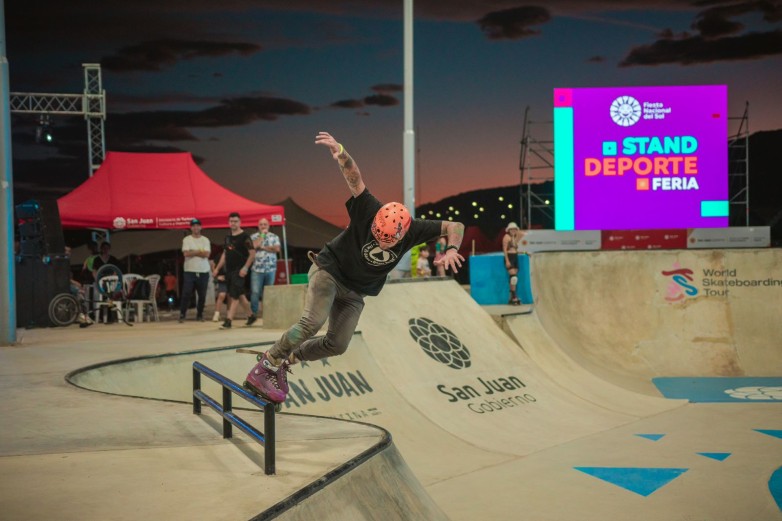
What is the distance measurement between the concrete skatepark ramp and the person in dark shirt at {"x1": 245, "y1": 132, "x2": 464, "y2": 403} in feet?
7.12

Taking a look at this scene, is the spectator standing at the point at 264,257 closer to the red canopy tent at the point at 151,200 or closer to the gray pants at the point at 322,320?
the red canopy tent at the point at 151,200

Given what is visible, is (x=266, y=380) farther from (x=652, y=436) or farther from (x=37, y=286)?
(x=37, y=286)

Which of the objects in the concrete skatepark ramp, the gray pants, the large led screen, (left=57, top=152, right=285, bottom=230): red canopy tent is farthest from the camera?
the large led screen

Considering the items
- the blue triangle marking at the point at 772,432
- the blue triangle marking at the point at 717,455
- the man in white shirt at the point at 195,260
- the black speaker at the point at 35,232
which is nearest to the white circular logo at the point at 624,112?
the blue triangle marking at the point at 772,432

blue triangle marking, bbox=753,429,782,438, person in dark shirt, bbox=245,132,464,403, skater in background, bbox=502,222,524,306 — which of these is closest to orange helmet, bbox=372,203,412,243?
person in dark shirt, bbox=245,132,464,403

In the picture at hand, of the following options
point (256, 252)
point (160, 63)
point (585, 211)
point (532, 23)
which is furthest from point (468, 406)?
point (160, 63)

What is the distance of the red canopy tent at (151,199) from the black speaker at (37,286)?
259 centimetres

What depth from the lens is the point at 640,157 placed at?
1905cm

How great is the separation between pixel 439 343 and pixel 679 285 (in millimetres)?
7506

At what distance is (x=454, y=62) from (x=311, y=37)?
590cm

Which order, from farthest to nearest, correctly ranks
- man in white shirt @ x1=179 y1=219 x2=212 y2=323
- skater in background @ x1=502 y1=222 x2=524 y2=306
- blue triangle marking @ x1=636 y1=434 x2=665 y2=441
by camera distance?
skater in background @ x1=502 y1=222 x2=524 y2=306
man in white shirt @ x1=179 y1=219 x2=212 y2=323
blue triangle marking @ x1=636 y1=434 x2=665 y2=441

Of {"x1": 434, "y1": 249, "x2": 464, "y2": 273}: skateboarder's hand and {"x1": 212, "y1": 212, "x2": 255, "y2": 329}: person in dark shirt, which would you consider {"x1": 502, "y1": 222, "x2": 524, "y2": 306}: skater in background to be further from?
{"x1": 434, "y1": 249, "x2": 464, "y2": 273}: skateboarder's hand

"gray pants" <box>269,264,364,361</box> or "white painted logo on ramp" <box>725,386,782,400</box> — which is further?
"white painted logo on ramp" <box>725,386,782,400</box>

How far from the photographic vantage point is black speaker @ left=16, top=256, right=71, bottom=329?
12773 mm
